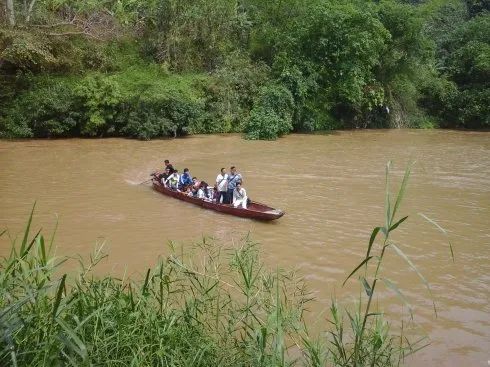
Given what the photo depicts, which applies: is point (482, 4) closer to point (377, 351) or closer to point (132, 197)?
point (132, 197)

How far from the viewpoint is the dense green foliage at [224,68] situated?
2166 centimetres

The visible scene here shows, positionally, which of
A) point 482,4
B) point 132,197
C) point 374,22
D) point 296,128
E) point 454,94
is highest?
point 482,4

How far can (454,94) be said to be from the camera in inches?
1188

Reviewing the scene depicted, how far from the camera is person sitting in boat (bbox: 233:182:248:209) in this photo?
39.5 feet

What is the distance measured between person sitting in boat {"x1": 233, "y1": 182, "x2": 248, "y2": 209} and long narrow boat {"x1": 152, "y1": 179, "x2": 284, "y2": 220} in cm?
17

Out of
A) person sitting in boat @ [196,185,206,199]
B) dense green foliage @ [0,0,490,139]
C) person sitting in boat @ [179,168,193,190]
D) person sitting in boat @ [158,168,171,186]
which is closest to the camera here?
person sitting in boat @ [196,185,206,199]

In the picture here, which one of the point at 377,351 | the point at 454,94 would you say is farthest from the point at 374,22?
the point at 377,351

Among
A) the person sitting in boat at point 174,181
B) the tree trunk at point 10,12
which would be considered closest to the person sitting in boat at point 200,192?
the person sitting in boat at point 174,181

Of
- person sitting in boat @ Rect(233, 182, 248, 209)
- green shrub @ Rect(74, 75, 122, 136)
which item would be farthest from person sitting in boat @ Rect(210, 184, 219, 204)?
green shrub @ Rect(74, 75, 122, 136)

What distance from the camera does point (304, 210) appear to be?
12.7m

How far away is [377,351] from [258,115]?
20291 mm

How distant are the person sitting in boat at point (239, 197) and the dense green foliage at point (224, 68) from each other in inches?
418

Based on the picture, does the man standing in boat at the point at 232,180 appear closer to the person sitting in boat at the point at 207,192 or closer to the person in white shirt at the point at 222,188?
the person in white shirt at the point at 222,188

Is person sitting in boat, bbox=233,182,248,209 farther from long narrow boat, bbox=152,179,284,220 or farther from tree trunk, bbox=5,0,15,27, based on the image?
tree trunk, bbox=5,0,15,27
